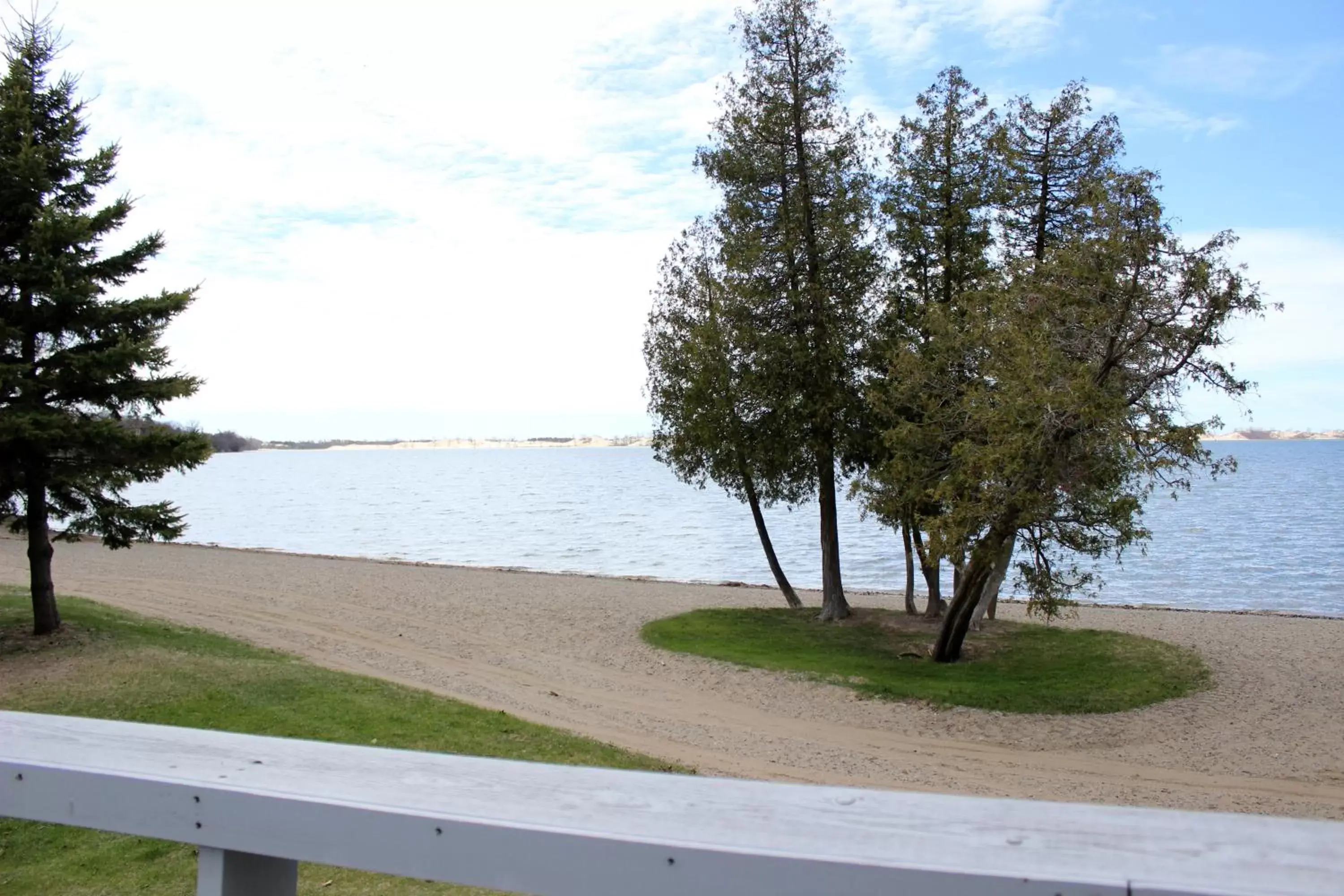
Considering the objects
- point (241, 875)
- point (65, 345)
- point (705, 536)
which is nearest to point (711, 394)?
point (65, 345)

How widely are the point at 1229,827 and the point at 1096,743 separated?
43.1ft

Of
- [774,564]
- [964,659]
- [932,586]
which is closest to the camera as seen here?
[964,659]

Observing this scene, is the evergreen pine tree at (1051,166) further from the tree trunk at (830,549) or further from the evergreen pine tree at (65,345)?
the evergreen pine tree at (65,345)

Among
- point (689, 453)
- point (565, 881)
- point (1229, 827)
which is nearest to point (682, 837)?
point (565, 881)

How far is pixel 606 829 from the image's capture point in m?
1.39

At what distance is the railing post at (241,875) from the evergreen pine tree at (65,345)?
1334cm

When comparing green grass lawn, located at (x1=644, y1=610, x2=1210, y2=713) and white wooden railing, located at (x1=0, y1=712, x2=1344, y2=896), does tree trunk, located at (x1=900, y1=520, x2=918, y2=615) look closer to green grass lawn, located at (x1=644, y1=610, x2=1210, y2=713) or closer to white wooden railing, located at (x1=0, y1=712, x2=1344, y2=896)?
green grass lawn, located at (x1=644, y1=610, x2=1210, y2=713)

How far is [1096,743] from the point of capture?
42.5ft

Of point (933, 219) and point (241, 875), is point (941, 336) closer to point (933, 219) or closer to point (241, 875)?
point (933, 219)

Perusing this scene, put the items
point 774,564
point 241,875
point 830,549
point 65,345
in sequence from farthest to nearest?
1. point 774,564
2. point 830,549
3. point 65,345
4. point 241,875

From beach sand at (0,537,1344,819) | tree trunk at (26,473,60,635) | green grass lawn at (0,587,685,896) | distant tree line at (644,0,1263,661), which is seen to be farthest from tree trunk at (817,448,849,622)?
tree trunk at (26,473,60,635)

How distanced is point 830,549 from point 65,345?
14.4 meters

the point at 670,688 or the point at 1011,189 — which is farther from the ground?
the point at 1011,189

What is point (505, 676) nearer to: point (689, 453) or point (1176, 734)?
point (689, 453)
